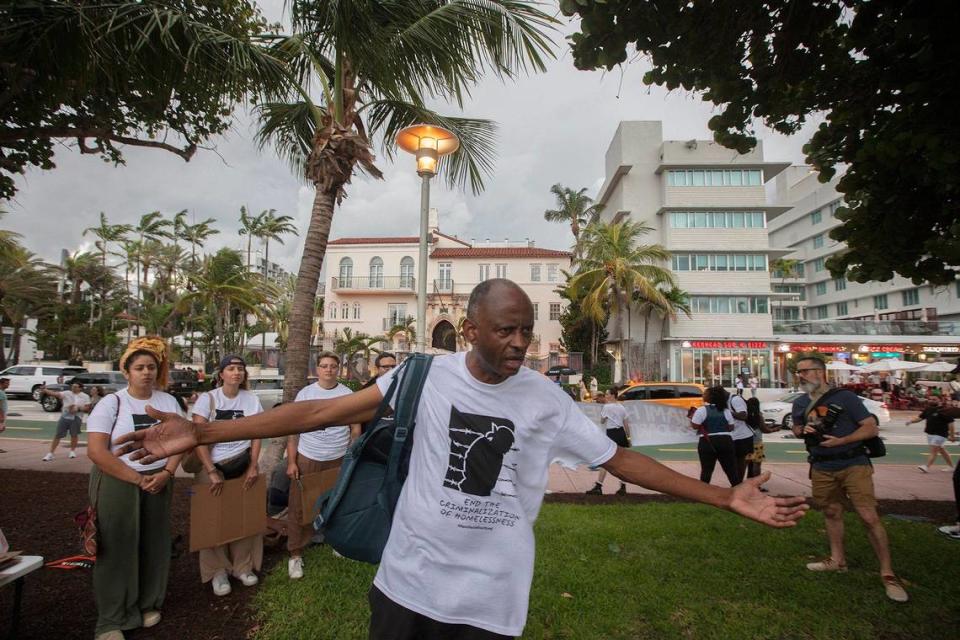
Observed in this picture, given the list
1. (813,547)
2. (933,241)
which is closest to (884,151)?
(933,241)

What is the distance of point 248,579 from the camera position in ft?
12.8

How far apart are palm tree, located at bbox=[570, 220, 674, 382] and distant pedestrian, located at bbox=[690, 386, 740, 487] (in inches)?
742

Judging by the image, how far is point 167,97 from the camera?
5082mm

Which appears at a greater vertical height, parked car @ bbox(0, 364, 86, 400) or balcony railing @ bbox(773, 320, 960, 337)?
balcony railing @ bbox(773, 320, 960, 337)

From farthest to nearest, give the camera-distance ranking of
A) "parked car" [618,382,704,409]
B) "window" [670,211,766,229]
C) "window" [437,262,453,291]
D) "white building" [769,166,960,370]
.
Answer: "window" [437,262,453,291] → "white building" [769,166,960,370] → "window" [670,211,766,229] → "parked car" [618,382,704,409]

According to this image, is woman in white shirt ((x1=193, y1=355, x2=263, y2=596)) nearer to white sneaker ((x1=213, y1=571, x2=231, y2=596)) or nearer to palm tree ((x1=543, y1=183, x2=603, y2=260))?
white sneaker ((x1=213, y1=571, x2=231, y2=596))

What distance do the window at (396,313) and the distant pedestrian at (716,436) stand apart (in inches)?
1286

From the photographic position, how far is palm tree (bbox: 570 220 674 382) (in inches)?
993

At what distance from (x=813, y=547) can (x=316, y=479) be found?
4984 millimetres

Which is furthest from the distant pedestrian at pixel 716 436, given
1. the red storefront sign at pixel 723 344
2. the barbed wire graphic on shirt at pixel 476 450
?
the red storefront sign at pixel 723 344

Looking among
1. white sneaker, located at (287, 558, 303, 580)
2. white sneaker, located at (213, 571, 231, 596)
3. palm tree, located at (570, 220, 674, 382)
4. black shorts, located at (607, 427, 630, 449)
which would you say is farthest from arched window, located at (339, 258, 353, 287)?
white sneaker, located at (213, 571, 231, 596)

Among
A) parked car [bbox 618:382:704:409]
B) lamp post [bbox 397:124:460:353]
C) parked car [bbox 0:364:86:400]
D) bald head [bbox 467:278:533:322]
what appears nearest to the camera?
bald head [bbox 467:278:533:322]

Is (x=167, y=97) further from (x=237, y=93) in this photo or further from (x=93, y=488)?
(x=93, y=488)

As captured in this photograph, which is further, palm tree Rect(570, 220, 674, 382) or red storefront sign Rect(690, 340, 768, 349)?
red storefront sign Rect(690, 340, 768, 349)
